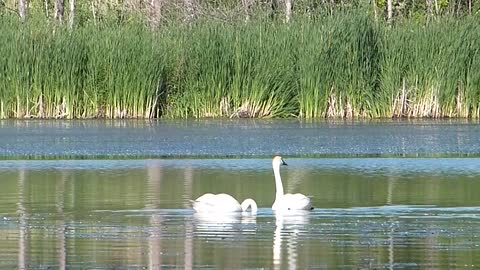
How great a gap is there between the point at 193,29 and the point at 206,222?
A: 55.1 ft

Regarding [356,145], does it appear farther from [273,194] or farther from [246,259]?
[246,259]

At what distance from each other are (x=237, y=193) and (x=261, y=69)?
12.9 meters

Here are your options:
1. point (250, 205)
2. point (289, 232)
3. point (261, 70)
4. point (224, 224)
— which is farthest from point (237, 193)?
point (261, 70)

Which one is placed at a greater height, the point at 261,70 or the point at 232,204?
the point at 261,70

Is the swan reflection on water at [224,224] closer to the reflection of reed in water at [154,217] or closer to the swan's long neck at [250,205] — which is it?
the swan's long neck at [250,205]

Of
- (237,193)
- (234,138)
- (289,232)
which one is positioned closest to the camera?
(289,232)

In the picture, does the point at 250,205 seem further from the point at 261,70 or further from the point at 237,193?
the point at 261,70

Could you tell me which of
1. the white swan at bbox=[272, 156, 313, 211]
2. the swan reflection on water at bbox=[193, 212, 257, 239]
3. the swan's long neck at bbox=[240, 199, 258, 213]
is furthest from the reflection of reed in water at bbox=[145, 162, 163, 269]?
A: the white swan at bbox=[272, 156, 313, 211]

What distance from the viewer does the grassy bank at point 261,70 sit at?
1111 inches

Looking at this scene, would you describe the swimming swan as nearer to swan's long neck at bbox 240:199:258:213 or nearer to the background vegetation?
swan's long neck at bbox 240:199:258:213

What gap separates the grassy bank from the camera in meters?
28.2

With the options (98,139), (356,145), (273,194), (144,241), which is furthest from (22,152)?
(144,241)

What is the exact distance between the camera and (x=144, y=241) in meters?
11.4

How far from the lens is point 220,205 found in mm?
13547
